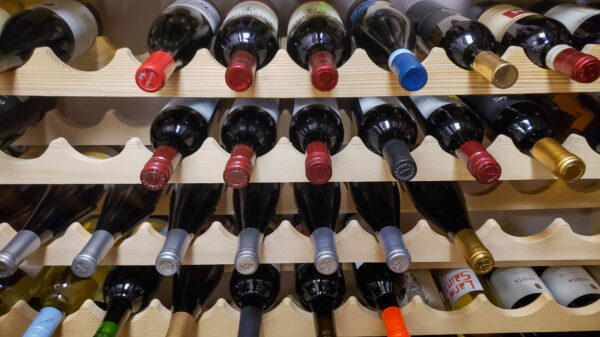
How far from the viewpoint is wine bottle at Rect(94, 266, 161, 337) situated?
0.73 meters

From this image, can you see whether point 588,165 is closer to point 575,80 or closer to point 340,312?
point 575,80

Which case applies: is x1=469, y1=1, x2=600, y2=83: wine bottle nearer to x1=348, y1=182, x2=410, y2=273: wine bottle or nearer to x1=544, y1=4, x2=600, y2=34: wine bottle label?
x1=544, y1=4, x2=600, y2=34: wine bottle label

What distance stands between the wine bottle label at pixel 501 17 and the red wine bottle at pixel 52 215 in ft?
2.73

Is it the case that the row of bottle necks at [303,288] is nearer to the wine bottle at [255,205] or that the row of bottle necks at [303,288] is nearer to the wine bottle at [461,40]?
the wine bottle at [255,205]

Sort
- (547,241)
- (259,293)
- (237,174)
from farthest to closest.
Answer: (259,293), (547,241), (237,174)

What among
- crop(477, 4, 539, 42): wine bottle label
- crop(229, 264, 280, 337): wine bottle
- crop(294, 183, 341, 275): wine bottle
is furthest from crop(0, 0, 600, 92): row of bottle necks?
crop(229, 264, 280, 337): wine bottle

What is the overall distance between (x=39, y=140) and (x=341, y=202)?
0.62 meters

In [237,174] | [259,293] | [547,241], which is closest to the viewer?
Result: [237,174]

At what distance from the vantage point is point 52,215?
0.78m

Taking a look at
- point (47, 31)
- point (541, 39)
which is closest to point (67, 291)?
point (47, 31)

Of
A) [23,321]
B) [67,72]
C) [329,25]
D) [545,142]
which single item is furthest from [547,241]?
[23,321]

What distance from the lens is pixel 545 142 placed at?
62 centimetres

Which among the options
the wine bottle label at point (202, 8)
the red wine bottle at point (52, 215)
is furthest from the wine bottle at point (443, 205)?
the red wine bottle at point (52, 215)

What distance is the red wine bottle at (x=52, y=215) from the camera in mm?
629
